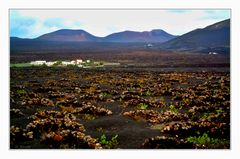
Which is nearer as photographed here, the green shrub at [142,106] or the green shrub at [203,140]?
the green shrub at [203,140]

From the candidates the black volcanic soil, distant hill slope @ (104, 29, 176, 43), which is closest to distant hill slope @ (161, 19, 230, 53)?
distant hill slope @ (104, 29, 176, 43)

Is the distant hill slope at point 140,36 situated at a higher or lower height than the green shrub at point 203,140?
higher

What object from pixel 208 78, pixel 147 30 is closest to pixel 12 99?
pixel 147 30

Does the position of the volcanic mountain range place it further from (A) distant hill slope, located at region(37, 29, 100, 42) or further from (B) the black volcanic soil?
(B) the black volcanic soil

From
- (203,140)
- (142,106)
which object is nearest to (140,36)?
(142,106)

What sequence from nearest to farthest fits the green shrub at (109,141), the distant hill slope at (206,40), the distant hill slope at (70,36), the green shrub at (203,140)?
the green shrub at (203,140) → the green shrub at (109,141) → the distant hill slope at (206,40) → the distant hill slope at (70,36)

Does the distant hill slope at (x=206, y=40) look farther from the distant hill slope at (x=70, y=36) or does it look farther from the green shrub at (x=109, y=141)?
the green shrub at (x=109, y=141)

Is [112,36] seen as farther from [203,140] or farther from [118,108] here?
[203,140]

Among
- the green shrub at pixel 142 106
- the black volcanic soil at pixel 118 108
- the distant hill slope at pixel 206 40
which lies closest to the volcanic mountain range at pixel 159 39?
the distant hill slope at pixel 206 40
